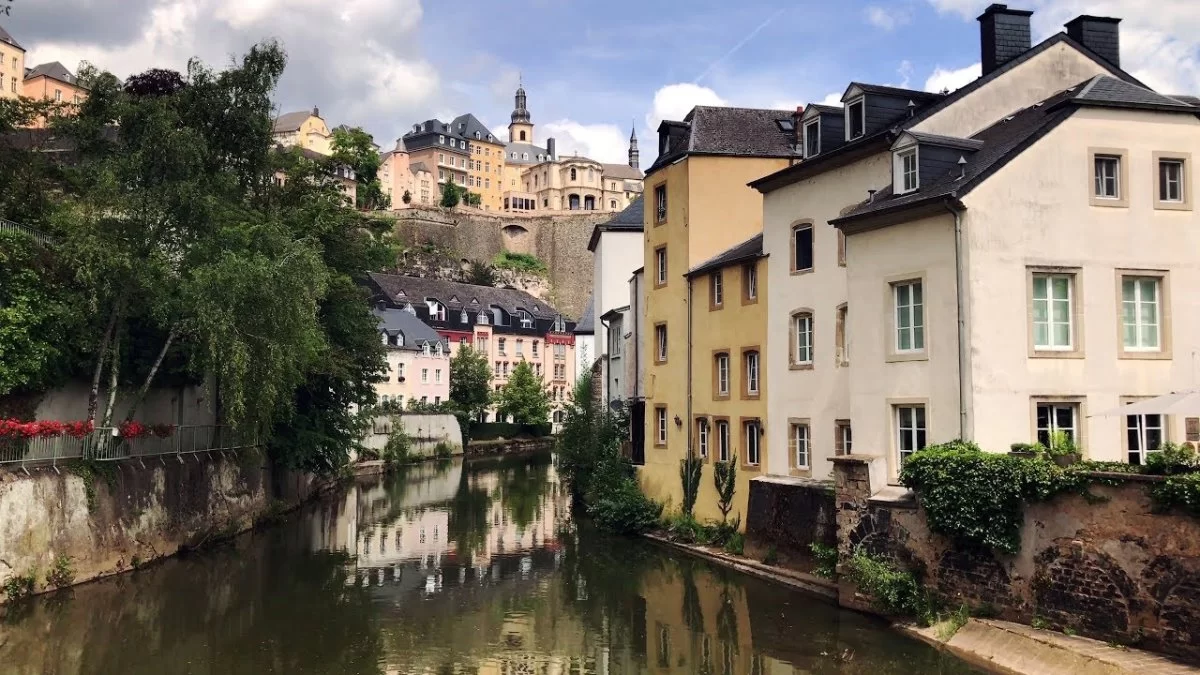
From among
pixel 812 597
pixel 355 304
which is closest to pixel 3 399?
pixel 355 304

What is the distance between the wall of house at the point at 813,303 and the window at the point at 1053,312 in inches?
187

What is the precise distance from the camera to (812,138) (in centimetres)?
2564

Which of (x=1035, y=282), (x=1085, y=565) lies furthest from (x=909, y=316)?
(x=1085, y=565)

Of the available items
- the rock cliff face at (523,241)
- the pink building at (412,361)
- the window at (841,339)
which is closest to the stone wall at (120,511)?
the window at (841,339)

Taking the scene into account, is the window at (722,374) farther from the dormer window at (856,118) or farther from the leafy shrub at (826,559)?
the leafy shrub at (826,559)

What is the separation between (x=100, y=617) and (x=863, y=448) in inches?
600

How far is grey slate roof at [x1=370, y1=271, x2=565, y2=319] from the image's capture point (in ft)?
285

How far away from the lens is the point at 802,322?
973 inches

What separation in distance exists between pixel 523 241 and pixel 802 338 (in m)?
106

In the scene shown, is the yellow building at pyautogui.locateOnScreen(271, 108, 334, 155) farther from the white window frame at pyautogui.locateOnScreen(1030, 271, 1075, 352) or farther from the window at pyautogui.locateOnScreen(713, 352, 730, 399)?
the white window frame at pyautogui.locateOnScreen(1030, 271, 1075, 352)

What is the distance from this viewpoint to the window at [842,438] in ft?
74.8

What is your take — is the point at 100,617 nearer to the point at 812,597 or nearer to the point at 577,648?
the point at 577,648

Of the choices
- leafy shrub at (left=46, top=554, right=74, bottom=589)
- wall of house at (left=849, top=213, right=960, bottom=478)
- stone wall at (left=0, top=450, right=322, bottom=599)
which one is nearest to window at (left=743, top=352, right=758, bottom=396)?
wall of house at (left=849, top=213, right=960, bottom=478)

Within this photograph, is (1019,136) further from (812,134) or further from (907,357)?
(812,134)
